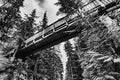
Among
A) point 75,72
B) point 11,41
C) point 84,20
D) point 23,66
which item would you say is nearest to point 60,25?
point 84,20

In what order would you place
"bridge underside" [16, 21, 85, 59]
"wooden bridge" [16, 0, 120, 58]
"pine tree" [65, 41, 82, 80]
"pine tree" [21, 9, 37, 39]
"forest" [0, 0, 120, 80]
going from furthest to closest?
1. "pine tree" [65, 41, 82, 80]
2. "pine tree" [21, 9, 37, 39]
3. "bridge underside" [16, 21, 85, 59]
4. "wooden bridge" [16, 0, 120, 58]
5. "forest" [0, 0, 120, 80]

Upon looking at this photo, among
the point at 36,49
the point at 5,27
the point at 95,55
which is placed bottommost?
the point at 95,55

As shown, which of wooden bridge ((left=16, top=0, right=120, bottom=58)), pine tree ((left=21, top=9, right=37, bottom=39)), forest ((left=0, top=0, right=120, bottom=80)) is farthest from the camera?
pine tree ((left=21, top=9, right=37, bottom=39))

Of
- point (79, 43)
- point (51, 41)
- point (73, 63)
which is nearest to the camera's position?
point (79, 43)

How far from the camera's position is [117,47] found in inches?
104

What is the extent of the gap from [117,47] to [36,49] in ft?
28.8

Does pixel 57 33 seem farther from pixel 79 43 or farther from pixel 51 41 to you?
pixel 79 43

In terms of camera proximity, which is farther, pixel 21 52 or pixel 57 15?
pixel 57 15

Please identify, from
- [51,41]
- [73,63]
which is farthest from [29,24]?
[73,63]

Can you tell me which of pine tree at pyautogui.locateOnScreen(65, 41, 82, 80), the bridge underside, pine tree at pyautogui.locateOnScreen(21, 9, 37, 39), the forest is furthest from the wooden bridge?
pine tree at pyautogui.locateOnScreen(65, 41, 82, 80)

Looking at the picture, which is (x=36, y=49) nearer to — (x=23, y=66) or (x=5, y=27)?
(x=23, y=66)

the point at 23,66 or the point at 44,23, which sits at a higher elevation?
the point at 44,23

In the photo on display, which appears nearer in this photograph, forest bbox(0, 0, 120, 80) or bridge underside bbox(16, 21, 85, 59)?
forest bbox(0, 0, 120, 80)

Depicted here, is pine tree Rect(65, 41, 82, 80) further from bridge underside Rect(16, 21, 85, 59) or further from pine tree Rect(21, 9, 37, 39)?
bridge underside Rect(16, 21, 85, 59)
